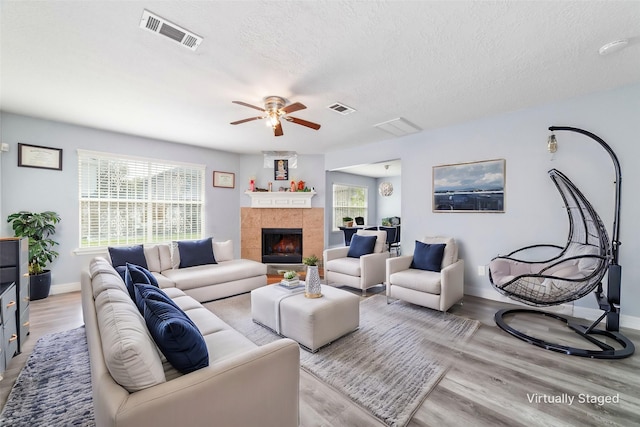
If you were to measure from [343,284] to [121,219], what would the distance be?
3.99 m

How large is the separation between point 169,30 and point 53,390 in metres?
2.67

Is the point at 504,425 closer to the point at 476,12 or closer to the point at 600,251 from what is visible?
the point at 600,251

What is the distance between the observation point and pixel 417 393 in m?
1.82

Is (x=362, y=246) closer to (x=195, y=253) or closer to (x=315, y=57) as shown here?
(x=195, y=253)

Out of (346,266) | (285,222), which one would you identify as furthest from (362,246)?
(285,222)

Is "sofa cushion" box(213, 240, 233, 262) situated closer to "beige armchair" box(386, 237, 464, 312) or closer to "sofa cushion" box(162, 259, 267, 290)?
"sofa cushion" box(162, 259, 267, 290)

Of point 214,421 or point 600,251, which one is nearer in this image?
point 214,421

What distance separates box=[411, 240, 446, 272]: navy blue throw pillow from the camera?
359 centimetres

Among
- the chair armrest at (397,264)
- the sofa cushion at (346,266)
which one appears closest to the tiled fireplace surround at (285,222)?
the sofa cushion at (346,266)

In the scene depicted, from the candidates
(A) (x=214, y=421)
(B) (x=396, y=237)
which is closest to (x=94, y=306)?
(A) (x=214, y=421)

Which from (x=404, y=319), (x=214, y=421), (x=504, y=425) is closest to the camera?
(x=214, y=421)

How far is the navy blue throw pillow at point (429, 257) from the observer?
11.8ft

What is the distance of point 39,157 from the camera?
3838 mm

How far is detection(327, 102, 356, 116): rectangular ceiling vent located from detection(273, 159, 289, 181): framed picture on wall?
2493mm
